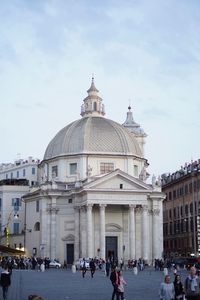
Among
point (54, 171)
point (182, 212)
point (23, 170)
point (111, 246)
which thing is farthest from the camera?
point (23, 170)

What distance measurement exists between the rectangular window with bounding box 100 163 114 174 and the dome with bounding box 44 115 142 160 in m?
1.53

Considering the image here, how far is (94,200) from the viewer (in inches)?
2852

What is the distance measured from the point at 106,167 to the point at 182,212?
20.4m

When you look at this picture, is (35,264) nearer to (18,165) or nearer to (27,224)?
(27,224)

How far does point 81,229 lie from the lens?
243ft

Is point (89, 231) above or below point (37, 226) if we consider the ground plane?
below

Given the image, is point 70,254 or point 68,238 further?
point 70,254

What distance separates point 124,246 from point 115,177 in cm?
856

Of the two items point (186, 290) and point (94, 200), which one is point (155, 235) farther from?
point (186, 290)

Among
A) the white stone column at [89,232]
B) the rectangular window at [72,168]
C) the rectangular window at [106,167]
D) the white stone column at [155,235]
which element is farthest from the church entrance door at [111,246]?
the rectangular window at [72,168]

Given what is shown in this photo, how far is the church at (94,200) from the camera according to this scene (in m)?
73.2

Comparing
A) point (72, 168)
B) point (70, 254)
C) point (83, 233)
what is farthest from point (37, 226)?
point (83, 233)

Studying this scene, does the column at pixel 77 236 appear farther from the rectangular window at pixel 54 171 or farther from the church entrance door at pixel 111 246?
the rectangular window at pixel 54 171

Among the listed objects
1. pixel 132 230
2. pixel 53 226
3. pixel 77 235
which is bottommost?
pixel 77 235
